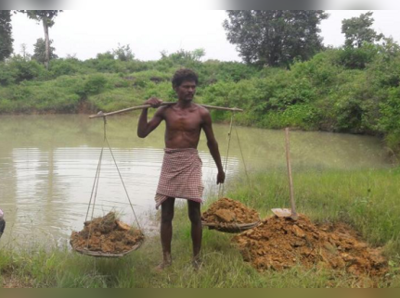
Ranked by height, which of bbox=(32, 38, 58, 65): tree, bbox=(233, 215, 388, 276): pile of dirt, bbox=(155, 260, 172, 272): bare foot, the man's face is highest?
bbox=(32, 38, 58, 65): tree

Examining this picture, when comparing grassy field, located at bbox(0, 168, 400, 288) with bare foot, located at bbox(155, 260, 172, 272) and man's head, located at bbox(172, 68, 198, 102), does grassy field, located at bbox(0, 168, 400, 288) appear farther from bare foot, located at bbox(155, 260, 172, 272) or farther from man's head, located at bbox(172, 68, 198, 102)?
man's head, located at bbox(172, 68, 198, 102)

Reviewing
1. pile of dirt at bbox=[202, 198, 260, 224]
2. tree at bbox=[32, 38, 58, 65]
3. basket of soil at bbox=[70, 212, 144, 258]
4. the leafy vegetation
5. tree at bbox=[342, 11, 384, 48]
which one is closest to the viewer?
basket of soil at bbox=[70, 212, 144, 258]

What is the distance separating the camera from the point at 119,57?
32.3 m

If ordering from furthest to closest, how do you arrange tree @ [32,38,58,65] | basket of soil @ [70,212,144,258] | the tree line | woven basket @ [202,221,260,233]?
tree @ [32,38,58,65]
the tree line
woven basket @ [202,221,260,233]
basket of soil @ [70,212,144,258]

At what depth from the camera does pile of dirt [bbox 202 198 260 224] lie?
3468 millimetres

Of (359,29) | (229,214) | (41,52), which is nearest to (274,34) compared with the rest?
(359,29)

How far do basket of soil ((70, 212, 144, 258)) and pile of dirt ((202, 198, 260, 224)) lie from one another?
640 millimetres

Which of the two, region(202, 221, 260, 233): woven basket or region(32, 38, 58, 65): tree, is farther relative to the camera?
region(32, 38, 58, 65): tree

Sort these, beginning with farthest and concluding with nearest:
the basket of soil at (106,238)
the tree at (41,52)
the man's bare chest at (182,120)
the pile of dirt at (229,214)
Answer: the tree at (41,52) < the pile of dirt at (229,214) < the man's bare chest at (182,120) < the basket of soil at (106,238)

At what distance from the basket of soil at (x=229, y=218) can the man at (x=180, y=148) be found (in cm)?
35

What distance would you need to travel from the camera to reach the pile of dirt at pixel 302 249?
3.09m

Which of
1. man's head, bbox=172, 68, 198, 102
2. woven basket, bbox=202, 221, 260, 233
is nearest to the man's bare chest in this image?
man's head, bbox=172, 68, 198, 102

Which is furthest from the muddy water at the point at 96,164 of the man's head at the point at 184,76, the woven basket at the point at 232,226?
the man's head at the point at 184,76

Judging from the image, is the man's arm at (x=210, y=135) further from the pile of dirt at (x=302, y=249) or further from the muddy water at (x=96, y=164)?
the muddy water at (x=96, y=164)
